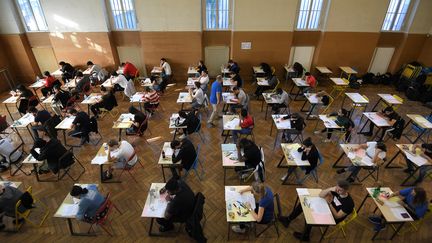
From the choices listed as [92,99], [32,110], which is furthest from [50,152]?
[92,99]

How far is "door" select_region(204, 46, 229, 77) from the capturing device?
12.1 metres

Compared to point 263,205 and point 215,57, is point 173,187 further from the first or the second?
point 215,57

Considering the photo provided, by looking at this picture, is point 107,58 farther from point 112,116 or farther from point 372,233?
point 372,233

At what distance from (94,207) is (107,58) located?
898 cm

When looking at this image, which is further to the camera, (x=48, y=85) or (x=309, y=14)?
(x=309, y=14)

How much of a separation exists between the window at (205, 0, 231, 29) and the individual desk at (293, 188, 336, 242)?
9.05 meters

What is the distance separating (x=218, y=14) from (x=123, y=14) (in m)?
4.30

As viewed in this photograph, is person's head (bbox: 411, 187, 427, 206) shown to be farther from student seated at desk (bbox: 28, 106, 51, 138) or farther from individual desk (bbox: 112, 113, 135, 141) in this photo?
student seated at desk (bbox: 28, 106, 51, 138)

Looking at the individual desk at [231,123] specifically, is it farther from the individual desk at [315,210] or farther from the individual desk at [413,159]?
the individual desk at [413,159]

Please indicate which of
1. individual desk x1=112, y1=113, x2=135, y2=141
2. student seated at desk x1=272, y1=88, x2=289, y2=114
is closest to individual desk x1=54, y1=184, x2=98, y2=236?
individual desk x1=112, y1=113, x2=135, y2=141

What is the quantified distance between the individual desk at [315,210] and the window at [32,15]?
1302cm

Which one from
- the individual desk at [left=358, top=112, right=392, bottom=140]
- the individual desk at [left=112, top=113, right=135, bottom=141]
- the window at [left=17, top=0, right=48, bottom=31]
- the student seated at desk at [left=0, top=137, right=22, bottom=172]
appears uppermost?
the window at [left=17, top=0, right=48, bottom=31]

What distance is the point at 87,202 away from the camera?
4535 millimetres

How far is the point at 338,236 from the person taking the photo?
5.11 meters
